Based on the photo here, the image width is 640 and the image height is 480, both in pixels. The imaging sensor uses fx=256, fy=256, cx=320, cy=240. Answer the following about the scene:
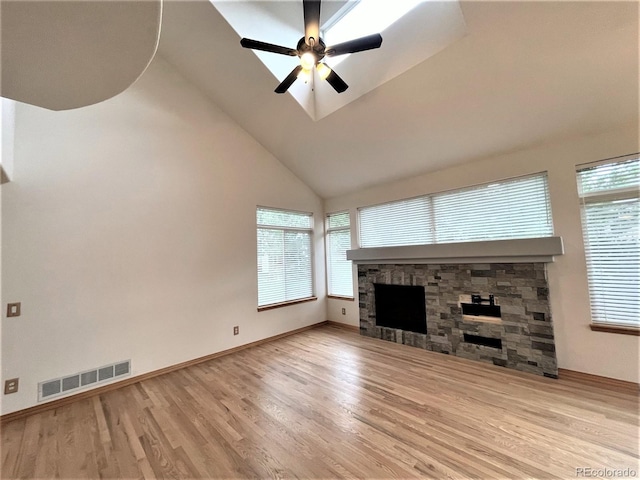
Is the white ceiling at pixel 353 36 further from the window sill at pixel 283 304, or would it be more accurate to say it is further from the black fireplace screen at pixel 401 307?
the window sill at pixel 283 304

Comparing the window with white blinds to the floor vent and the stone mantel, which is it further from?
the floor vent

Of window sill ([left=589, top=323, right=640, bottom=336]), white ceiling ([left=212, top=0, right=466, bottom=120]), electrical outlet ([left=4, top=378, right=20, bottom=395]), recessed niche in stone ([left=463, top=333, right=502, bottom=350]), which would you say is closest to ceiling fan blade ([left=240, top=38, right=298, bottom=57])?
white ceiling ([left=212, top=0, right=466, bottom=120])

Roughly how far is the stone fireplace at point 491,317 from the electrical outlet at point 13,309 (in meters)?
4.30

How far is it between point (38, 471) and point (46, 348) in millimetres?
1219

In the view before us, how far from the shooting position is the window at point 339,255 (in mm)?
5062

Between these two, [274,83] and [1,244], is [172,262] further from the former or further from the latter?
[274,83]

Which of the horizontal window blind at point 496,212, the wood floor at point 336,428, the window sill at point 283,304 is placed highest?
the horizontal window blind at point 496,212

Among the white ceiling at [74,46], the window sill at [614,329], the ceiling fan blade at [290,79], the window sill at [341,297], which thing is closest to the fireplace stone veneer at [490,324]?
the window sill at [614,329]

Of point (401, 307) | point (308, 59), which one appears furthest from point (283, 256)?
point (308, 59)

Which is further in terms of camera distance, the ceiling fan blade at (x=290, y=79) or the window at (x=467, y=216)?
the window at (x=467, y=216)

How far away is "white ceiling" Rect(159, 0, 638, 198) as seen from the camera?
2083 millimetres

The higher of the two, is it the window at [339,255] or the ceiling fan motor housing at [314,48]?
the ceiling fan motor housing at [314,48]

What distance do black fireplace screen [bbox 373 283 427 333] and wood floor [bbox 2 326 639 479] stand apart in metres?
0.86

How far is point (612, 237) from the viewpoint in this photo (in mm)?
2625
